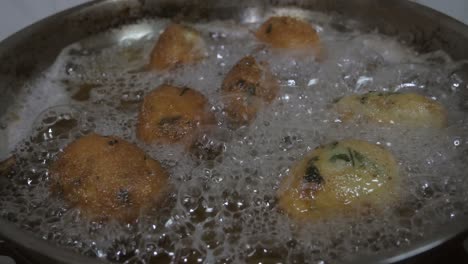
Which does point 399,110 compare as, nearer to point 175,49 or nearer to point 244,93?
point 244,93

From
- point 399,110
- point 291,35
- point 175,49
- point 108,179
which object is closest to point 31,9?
point 175,49

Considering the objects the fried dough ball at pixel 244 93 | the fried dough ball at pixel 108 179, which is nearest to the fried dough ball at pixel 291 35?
the fried dough ball at pixel 244 93

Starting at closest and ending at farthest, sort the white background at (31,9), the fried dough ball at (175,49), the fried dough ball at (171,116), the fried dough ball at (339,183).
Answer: the fried dough ball at (339,183) → the fried dough ball at (171,116) → the fried dough ball at (175,49) → the white background at (31,9)

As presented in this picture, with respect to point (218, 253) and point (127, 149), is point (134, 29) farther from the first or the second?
point (218, 253)

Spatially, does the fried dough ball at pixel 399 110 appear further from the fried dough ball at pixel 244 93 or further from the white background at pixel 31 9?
the white background at pixel 31 9

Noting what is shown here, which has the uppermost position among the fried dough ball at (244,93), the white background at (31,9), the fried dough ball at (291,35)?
the fried dough ball at (291,35)

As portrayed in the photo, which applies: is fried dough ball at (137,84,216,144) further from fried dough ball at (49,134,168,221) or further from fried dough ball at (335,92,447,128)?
fried dough ball at (335,92,447,128)

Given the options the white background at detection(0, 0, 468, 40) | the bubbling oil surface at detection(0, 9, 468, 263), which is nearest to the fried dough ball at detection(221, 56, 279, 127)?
the bubbling oil surface at detection(0, 9, 468, 263)
